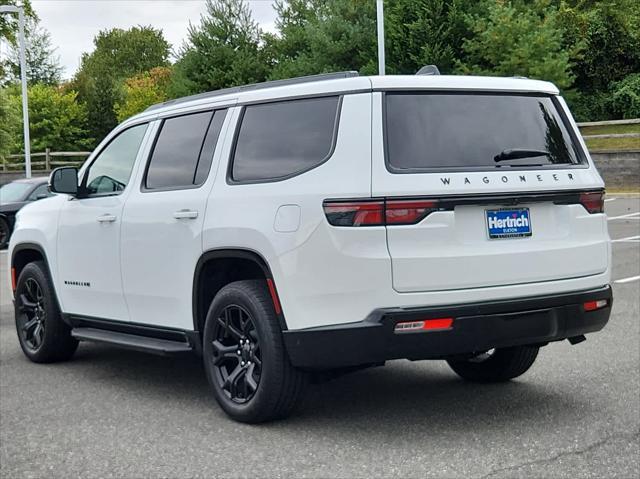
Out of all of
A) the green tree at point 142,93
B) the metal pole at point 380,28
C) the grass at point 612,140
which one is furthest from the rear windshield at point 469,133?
the green tree at point 142,93

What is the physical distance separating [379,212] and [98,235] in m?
2.60

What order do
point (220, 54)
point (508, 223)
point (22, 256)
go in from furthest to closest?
point (220, 54) < point (22, 256) < point (508, 223)

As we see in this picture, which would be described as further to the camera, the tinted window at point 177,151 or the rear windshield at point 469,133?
the tinted window at point 177,151

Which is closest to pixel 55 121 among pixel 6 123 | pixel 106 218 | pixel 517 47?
pixel 6 123

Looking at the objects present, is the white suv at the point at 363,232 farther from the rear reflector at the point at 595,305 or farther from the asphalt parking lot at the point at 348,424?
the asphalt parking lot at the point at 348,424

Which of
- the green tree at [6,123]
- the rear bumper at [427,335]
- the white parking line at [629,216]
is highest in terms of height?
the green tree at [6,123]

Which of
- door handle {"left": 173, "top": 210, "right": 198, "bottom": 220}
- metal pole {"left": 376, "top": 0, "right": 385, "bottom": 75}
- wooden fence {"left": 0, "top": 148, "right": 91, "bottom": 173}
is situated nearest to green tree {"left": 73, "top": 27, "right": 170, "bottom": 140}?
wooden fence {"left": 0, "top": 148, "right": 91, "bottom": 173}

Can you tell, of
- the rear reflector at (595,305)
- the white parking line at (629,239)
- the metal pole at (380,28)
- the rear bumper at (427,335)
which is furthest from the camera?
the metal pole at (380,28)

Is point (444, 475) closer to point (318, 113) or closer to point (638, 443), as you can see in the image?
point (638, 443)

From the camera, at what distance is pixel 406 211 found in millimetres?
4875

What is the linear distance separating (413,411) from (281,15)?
52193mm

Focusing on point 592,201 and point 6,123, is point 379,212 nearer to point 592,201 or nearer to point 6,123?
point 592,201

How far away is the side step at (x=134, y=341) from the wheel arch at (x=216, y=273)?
0.67 ft

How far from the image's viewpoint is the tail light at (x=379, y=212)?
485 centimetres
